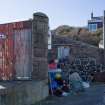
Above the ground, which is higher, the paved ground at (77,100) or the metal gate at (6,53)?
the metal gate at (6,53)

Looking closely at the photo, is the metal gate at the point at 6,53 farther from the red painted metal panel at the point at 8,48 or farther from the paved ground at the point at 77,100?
the paved ground at the point at 77,100

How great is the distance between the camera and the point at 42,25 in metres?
11.7

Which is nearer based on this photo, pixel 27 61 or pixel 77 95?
pixel 27 61

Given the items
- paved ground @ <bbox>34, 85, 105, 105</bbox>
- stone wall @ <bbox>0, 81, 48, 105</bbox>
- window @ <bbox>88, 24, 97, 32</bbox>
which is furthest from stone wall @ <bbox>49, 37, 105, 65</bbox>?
window @ <bbox>88, 24, 97, 32</bbox>

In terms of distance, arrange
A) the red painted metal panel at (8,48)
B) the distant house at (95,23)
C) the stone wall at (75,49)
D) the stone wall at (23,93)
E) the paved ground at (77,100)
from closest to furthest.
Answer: the stone wall at (23,93) < the paved ground at (77,100) < the red painted metal panel at (8,48) < the stone wall at (75,49) < the distant house at (95,23)

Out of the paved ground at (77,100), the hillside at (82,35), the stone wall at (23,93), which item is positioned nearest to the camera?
the stone wall at (23,93)

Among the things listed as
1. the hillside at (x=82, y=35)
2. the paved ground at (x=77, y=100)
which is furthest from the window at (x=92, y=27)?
the paved ground at (x=77, y=100)

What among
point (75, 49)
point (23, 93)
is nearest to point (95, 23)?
point (75, 49)

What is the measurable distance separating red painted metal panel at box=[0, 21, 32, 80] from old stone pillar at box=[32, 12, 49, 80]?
33 centimetres

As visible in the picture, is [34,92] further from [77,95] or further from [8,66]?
[77,95]

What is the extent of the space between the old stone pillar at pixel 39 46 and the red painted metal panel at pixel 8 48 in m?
0.33

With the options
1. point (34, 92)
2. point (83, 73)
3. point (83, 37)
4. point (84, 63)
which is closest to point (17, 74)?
point (34, 92)

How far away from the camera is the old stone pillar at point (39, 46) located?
11398 mm

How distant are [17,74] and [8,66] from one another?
55 cm
